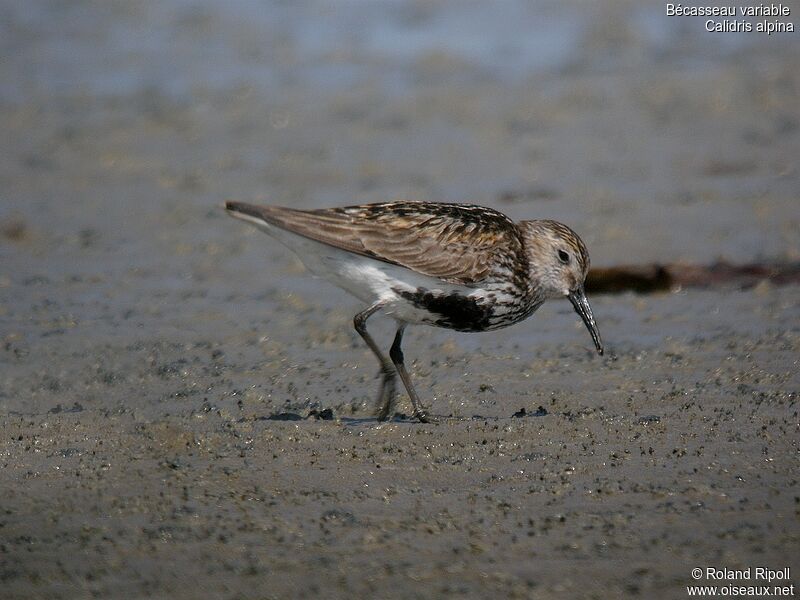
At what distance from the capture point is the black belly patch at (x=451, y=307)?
21.8ft

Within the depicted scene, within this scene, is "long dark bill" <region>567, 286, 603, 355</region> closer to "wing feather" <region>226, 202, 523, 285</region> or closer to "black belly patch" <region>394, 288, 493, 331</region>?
"wing feather" <region>226, 202, 523, 285</region>

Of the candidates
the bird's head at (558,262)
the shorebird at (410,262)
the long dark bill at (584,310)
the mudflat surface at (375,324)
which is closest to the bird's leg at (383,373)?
the shorebird at (410,262)

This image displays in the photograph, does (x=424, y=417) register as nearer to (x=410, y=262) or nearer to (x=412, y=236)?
(x=410, y=262)

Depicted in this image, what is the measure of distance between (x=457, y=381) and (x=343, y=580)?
114 inches

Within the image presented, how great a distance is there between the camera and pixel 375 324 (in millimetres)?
8469

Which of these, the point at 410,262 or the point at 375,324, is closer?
the point at 410,262

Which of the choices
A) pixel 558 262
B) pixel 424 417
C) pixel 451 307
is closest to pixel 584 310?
pixel 558 262

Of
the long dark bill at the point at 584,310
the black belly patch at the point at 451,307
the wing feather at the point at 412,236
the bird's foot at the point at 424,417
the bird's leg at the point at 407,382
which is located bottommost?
the bird's foot at the point at 424,417

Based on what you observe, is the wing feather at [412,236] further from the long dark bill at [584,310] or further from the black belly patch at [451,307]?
the long dark bill at [584,310]

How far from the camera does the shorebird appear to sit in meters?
6.64

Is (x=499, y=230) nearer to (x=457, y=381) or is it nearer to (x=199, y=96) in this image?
(x=457, y=381)

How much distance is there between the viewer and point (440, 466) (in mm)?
5547

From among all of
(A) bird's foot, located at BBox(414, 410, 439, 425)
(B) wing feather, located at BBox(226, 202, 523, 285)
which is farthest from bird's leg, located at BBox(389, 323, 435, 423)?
(B) wing feather, located at BBox(226, 202, 523, 285)

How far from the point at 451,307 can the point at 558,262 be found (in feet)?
2.54
